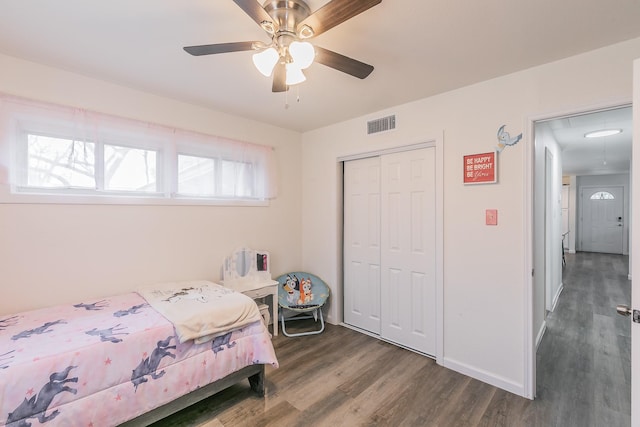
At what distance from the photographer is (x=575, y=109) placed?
6.28 feet

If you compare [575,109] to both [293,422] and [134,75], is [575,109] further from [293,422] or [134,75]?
[134,75]

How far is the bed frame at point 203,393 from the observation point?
169 cm

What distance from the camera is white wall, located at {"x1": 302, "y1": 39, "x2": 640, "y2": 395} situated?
191 centimetres

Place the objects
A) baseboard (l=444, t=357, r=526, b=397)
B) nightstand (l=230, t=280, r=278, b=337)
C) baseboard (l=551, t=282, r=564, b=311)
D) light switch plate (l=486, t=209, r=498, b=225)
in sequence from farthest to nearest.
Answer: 1. baseboard (l=551, t=282, r=564, b=311)
2. nightstand (l=230, t=280, r=278, b=337)
3. light switch plate (l=486, t=209, r=498, b=225)
4. baseboard (l=444, t=357, r=526, b=397)

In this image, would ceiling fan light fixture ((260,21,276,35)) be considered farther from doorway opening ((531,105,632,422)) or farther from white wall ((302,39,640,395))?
doorway opening ((531,105,632,422))

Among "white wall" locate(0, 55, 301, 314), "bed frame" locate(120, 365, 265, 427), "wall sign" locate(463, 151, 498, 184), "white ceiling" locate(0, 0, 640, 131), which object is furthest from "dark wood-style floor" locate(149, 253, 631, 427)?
"white ceiling" locate(0, 0, 640, 131)

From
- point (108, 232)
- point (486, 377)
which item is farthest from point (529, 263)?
point (108, 232)

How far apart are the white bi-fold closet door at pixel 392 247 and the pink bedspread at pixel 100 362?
1.46 metres

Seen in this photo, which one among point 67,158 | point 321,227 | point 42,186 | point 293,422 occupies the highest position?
point 67,158

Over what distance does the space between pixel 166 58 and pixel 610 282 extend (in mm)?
7422

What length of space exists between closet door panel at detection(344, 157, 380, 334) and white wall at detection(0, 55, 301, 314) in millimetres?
1024

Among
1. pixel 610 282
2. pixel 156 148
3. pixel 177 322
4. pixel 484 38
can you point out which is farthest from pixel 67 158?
pixel 610 282

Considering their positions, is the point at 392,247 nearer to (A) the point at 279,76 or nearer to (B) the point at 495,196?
(B) the point at 495,196

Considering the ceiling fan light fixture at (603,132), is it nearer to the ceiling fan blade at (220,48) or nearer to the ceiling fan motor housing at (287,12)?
the ceiling fan motor housing at (287,12)
